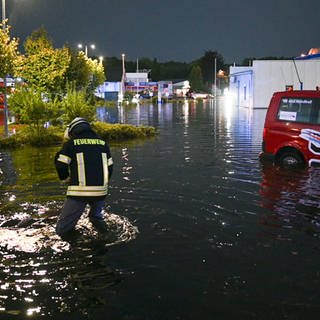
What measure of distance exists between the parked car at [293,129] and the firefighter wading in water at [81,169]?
7118 mm

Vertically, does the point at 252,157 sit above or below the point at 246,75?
below

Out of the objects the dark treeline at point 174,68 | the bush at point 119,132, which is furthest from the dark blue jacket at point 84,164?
the dark treeline at point 174,68

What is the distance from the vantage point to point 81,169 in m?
6.52

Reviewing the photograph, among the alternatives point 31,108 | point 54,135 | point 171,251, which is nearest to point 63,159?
point 171,251

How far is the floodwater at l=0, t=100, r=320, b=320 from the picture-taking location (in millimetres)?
5160

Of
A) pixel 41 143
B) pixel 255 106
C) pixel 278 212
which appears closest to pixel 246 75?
pixel 255 106

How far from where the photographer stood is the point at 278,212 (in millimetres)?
8742

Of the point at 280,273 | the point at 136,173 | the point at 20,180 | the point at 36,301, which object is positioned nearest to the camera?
the point at 36,301

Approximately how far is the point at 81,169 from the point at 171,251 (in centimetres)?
164

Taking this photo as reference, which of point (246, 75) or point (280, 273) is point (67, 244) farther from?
point (246, 75)

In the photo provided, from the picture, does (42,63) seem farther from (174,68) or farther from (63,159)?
(174,68)

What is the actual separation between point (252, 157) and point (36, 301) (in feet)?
38.0

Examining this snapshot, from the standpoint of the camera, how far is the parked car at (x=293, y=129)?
12.5 metres

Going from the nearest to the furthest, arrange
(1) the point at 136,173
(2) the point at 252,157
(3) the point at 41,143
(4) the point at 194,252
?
(4) the point at 194,252 < (1) the point at 136,173 < (2) the point at 252,157 < (3) the point at 41,143
